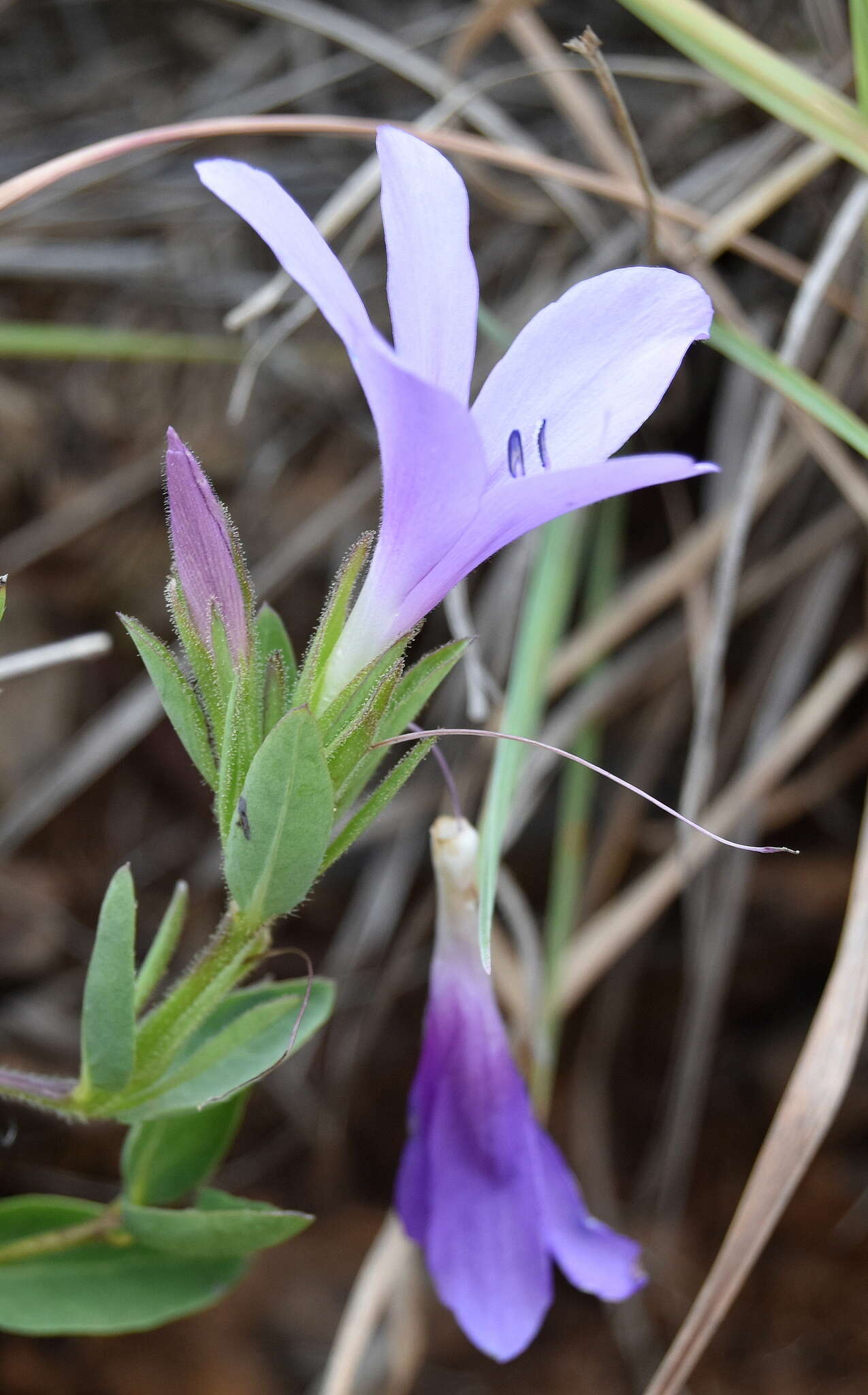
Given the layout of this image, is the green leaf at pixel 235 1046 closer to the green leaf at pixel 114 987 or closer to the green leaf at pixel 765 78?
the green leaf at pixel 114 987

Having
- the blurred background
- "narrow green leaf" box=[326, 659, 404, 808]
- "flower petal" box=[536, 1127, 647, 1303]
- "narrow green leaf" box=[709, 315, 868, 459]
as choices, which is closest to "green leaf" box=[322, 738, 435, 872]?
"narrow green leaf" box=[326, 659, 404, 808]

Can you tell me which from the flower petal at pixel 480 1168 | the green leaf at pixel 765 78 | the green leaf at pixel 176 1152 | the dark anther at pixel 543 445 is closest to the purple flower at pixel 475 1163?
the flower petal at pixel 480 1168

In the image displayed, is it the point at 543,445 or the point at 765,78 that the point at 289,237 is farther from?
the point at 765,78

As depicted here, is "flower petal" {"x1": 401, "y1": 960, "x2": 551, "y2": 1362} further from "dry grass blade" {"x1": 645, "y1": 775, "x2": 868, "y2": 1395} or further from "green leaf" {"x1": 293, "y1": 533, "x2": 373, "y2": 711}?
"green leaf" {"x1": 293, "y1": 533, "x2": 373, "y2": 711}

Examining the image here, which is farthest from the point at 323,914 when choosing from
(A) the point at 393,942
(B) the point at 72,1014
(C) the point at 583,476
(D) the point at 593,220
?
(C) the point at 583,476

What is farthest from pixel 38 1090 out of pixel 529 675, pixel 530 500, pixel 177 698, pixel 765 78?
pixel 765 78
